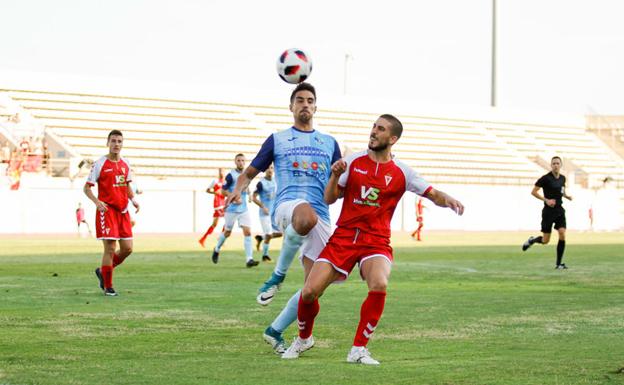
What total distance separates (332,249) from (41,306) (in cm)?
568

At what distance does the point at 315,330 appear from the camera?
1088cm

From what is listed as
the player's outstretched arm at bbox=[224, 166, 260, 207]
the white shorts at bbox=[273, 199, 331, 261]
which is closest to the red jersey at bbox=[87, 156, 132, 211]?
the player's outstretched arm at bbox=[224, 166, 260, 207]

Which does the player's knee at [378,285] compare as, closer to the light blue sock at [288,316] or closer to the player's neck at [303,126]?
the light blue sock at [288,316]

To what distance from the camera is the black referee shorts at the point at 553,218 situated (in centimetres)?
2284

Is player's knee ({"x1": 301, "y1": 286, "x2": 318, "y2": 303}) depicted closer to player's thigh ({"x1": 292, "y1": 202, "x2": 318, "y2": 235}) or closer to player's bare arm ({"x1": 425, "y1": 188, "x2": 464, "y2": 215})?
player's thigh ({"x1": 292, "y1": 202, "x2": 318, "y2": 235})

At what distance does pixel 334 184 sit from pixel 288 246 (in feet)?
4.06

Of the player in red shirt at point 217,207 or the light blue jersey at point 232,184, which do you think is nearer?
the light blue jersey at point 232,184

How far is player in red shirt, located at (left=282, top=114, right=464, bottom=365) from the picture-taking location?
860cm

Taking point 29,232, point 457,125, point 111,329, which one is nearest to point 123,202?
point 111,329

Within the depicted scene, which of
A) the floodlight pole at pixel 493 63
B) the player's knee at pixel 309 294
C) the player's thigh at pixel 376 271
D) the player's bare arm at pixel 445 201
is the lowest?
the player's knee at pixel 309 294

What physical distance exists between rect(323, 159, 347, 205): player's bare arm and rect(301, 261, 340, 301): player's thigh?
0.50m

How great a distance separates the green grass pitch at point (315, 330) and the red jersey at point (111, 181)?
1.25 m

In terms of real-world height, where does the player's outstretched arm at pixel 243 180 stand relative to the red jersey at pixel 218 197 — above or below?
above

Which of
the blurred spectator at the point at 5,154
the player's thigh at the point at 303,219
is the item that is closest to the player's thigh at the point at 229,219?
the player's thigh at the point at 303,219
